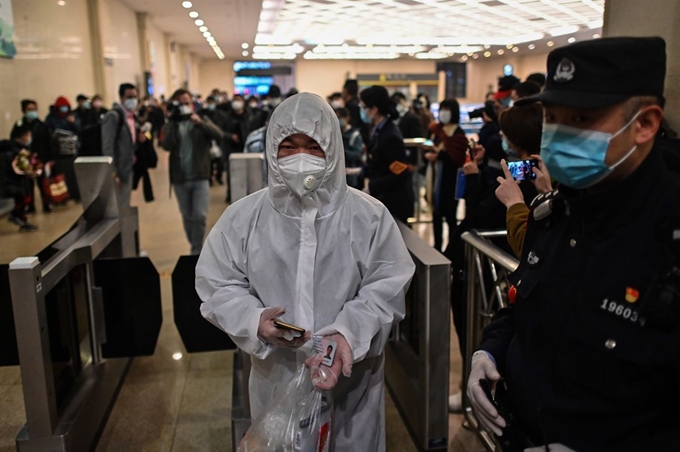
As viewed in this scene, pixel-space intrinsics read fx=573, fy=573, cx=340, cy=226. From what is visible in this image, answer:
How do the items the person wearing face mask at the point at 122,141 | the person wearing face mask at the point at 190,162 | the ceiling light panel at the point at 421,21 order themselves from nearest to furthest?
the person wearing face mask at the point at 190,162
the person wearing face mask at the point at 122,141
the ceiling light panel at the point at 421,21

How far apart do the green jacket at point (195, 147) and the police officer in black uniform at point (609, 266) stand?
434 cm

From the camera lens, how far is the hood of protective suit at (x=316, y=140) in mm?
1659

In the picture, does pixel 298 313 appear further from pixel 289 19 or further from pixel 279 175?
pixel 289 19

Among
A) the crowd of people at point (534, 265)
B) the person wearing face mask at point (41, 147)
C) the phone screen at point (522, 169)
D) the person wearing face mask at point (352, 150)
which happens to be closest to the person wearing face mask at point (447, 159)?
the person wearing face mask at point (352, 150)

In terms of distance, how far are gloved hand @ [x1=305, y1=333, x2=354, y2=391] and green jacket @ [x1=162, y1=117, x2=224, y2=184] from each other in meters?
3.91

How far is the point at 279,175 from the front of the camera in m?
1.66

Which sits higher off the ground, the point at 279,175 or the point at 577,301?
the point at 279,175

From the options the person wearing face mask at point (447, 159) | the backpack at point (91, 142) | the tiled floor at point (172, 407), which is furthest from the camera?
the backpack at point (91, 142)

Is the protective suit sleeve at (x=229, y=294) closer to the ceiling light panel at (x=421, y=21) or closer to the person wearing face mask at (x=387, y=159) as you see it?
the person wearing face mask at (x=387, y=159)

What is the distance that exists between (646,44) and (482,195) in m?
2.04

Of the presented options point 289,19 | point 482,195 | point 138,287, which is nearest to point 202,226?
point 138,287

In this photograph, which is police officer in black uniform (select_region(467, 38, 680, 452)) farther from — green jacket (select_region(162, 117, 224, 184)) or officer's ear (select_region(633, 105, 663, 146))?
green jacket (select_region(162, 117, 224, 184))

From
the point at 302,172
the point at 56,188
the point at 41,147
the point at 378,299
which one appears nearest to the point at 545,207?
the point at 378,299

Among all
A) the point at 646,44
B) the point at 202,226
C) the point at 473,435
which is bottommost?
the point at 473,435
